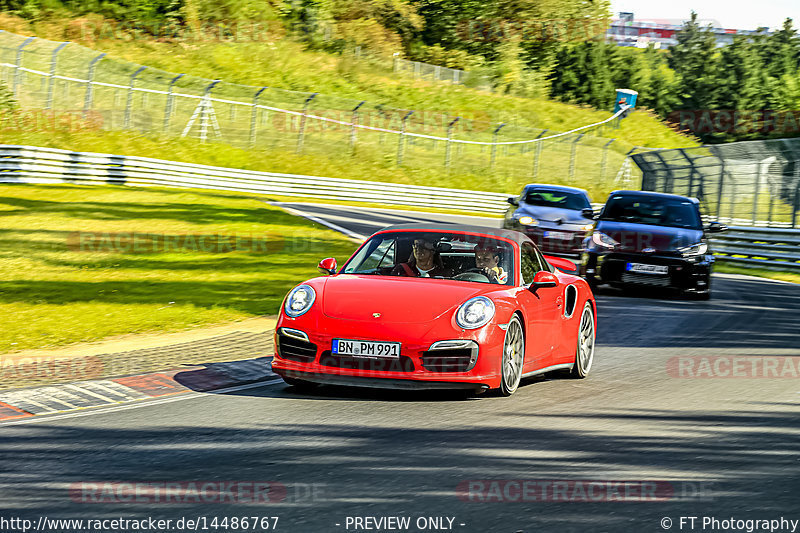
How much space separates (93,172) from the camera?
3155 cm

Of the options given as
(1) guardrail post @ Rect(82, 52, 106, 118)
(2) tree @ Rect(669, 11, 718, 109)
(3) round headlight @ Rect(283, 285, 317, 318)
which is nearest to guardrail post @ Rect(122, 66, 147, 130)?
(1) guardrail post @ Rect(82, 52, 106, 118)

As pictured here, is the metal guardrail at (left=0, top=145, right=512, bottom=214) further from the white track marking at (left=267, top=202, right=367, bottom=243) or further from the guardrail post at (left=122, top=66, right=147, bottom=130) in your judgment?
the white track marking at (left=267, top=202, right=367, bottom=243)

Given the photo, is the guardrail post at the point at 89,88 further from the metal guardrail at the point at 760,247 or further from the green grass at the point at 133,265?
the metal guardrail at the point at 760,247

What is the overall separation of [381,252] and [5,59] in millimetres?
32078

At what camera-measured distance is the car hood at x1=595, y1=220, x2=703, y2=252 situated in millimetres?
15992

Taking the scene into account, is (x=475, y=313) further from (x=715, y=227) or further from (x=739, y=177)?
(x=739, y=177)

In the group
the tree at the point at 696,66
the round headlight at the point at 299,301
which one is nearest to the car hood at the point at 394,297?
the round headlight at the point at 299,301

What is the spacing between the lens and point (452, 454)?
6.17 metres

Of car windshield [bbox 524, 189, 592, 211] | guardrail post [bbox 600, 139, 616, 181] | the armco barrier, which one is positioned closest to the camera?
car windshield [bbox 524, 189, 592, 211]

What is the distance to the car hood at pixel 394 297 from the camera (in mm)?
7703

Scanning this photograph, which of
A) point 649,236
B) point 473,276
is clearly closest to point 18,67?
point 649,236

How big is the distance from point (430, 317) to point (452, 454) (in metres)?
1.69

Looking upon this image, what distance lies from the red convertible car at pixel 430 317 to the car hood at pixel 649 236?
7.09 meters

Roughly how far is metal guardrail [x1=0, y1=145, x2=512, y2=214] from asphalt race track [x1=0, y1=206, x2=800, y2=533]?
78.9 ft
